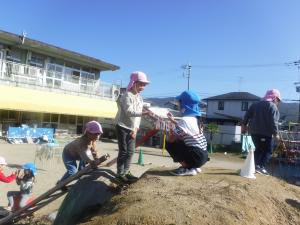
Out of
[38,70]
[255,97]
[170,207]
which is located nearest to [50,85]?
[38,70]

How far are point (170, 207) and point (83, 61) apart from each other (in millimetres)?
29296

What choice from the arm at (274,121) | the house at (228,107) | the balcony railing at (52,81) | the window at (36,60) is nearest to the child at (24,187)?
the arm at (274,121)

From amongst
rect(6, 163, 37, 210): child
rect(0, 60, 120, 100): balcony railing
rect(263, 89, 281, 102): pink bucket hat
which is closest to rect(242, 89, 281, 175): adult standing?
rect(263, 89, 281, 102): pink bucket hat

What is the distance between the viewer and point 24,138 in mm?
22656

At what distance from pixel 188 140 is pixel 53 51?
82.6 feet

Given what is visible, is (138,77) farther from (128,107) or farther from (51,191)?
(51,191)

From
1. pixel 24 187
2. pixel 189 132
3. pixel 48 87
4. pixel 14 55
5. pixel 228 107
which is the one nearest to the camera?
pixel 189 132

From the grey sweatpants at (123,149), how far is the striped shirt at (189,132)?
0.97m

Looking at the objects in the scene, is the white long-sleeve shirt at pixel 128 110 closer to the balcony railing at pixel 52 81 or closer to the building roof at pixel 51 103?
the building roof at pixel 51 103

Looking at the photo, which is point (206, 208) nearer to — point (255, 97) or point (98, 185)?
point (98, 185)

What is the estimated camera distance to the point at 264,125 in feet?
22.2

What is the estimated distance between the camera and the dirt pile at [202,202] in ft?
11.4

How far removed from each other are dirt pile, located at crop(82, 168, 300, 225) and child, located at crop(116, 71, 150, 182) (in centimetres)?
75

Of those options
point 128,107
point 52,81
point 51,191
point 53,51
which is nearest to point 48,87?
point 52,81
